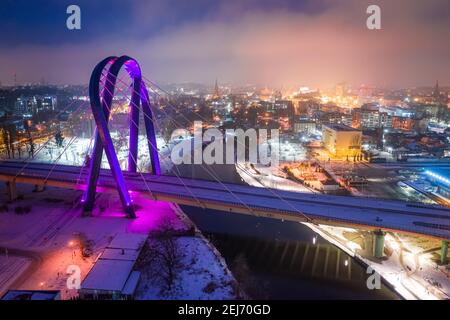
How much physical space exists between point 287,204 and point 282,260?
8.78 feet

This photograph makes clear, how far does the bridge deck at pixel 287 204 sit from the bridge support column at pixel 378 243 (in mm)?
667

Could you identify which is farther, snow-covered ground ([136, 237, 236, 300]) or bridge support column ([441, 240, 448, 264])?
bridge support column ([441, 240, 448, 264])

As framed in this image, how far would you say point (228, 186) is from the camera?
1980cm

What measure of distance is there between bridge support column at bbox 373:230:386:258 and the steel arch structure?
12292mm

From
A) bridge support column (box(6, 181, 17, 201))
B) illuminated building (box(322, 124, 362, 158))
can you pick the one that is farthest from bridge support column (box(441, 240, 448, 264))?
bridge support column (box(6, 181, 17, 201))

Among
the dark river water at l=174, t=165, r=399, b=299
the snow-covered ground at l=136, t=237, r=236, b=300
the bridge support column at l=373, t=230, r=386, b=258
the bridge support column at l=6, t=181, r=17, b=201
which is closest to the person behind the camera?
the snow-covered ground at l=136, t=237, r=236, b=300

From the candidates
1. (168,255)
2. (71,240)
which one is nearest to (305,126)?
(168,255)

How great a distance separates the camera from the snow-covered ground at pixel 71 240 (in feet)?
42.9

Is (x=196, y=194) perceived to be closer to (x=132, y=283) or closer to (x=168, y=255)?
(x=168, y=255)

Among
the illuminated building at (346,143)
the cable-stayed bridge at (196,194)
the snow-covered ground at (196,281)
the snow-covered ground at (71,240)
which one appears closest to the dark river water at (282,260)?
the snow-covered ground at (196,281)

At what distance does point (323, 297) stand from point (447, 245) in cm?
670

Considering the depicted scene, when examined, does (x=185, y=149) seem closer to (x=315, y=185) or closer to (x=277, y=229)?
(x=315, y=185)

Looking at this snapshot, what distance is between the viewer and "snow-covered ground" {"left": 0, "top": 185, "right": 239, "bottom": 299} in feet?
42.9

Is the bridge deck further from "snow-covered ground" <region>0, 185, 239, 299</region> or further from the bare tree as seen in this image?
the bare tree
